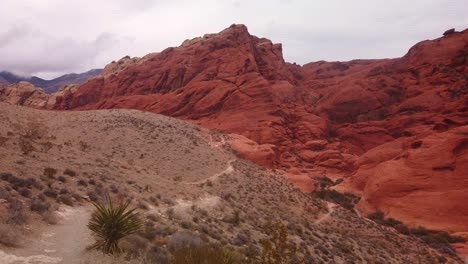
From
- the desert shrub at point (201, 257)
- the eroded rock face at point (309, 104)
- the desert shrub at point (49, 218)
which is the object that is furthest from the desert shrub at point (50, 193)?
the eroded rock face at point (309, 104)

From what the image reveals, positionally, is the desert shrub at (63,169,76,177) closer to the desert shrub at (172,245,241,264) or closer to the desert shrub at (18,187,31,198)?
the desert shrub at (18,187,31,198)

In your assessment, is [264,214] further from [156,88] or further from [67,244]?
[156,88]

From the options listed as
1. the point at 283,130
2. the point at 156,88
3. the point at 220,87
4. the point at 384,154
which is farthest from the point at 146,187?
the point at 156,88

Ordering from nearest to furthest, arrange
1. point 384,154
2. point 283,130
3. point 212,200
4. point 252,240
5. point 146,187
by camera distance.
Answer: point 252,240
point 146,187
point 212,200
point 384,154
point 283,130

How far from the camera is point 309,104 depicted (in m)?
67.7

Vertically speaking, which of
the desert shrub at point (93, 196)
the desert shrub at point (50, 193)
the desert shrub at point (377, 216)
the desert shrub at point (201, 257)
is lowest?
the desert shrub at point (377, 216)

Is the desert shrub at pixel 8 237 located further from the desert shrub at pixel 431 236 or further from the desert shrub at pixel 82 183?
the desert shrub at pixel 431 236

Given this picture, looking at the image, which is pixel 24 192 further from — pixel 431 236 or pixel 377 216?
pixel 377 216

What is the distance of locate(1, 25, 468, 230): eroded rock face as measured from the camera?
130 feet

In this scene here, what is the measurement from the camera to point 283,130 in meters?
53.5

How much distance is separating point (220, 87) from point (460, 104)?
35.7 m

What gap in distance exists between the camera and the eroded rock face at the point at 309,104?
39.5m

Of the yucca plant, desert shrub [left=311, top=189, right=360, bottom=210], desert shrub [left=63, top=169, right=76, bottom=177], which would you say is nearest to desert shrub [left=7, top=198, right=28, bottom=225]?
the yucca plant

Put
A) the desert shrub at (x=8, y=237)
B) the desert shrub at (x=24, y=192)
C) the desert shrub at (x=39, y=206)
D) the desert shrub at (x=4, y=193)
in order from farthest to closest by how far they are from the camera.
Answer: the desert shrub at (x=24, y=192) → the desert shrub at (x=39, y=206) → the desert shrub at (x=4, y=193) → the desert shrub at (x=8, y=237)
